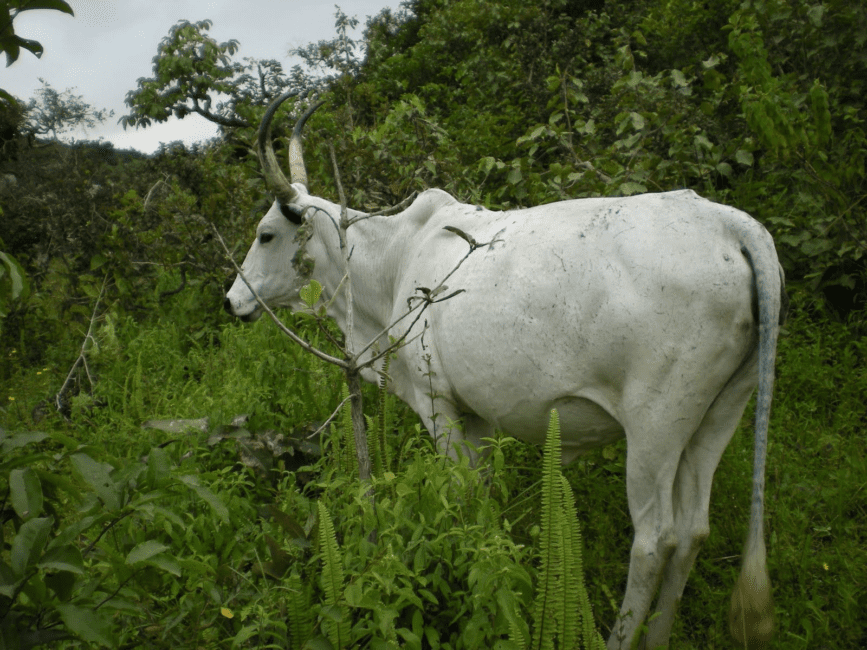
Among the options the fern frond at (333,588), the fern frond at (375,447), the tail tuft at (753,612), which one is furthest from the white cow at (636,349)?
the fern frond at (333,588)

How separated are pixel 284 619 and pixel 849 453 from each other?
9.67 ft

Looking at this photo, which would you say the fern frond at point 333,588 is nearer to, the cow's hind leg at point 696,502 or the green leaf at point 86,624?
the green leaf at point 86,624

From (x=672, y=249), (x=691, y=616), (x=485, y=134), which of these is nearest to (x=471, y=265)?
(x=672, y=249)

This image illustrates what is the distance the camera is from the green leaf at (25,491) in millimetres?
1201

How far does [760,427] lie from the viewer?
234cm

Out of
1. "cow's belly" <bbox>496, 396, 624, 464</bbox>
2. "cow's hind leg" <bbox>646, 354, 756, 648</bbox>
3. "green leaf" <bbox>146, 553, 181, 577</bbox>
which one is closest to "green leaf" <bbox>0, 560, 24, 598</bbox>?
"green leaf" <bbox>146, 553, 181, 577</bbox>

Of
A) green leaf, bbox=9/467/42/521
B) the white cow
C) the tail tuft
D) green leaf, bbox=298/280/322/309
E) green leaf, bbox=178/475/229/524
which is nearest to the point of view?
green leaf, bbox=9/467/42/521

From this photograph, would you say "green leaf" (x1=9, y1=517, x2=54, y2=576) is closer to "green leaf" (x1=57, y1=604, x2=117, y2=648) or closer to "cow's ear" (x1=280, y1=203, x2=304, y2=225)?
"green leaf" (x1=57, y1=604, x2=117, y2=648)

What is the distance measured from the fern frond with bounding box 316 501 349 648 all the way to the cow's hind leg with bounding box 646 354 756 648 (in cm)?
137

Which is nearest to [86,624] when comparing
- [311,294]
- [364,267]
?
[311,294]

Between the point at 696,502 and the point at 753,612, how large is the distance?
53 cm

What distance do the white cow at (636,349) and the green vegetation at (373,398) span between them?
30cm

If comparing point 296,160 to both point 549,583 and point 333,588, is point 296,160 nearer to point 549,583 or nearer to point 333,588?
point 333,588

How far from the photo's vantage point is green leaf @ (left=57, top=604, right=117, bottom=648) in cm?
124
